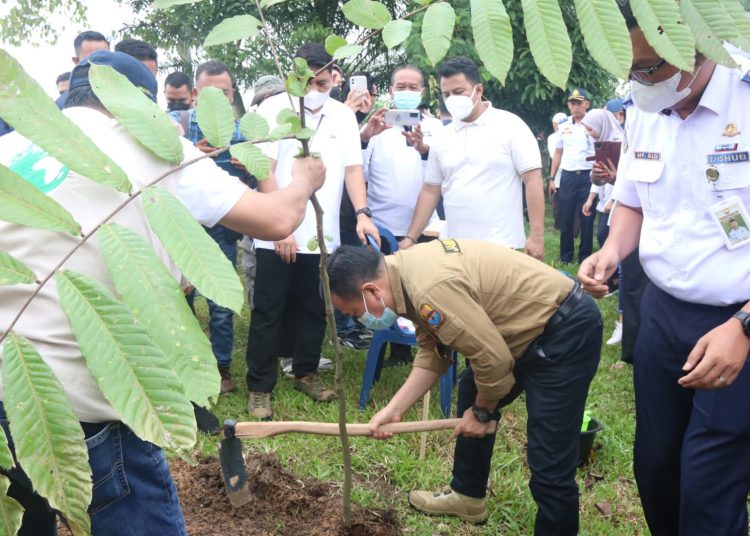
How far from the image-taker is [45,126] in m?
1.06

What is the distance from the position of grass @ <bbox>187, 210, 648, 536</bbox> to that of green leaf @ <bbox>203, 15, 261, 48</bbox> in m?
2.29

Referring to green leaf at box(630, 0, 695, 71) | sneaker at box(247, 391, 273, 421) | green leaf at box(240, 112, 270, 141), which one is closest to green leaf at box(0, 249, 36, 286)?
green leaf at box(240, 112, 270, 141)

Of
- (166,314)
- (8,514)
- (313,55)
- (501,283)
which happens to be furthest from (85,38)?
(8,514)

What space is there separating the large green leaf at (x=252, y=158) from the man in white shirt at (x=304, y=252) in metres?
2.33

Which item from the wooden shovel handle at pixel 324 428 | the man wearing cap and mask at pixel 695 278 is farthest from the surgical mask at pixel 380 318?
the man wearing cap and mask at pixel 695 278

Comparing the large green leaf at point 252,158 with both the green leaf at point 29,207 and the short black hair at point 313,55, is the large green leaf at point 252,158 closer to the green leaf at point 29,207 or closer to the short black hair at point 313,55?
the green leaf at point 29,207

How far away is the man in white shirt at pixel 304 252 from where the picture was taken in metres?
3.95

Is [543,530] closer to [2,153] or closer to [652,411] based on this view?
[652,411]

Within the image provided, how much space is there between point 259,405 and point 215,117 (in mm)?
2909

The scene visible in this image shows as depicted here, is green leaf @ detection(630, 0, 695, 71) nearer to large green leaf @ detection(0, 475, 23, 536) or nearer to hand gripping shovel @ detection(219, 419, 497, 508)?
large green leaf @ detection(0, 475, 23, 536)

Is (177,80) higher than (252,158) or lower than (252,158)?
lower

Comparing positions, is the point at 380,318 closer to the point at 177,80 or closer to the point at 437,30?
A: the point at 437,30

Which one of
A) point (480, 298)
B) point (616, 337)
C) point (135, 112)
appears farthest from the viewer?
point (616, 337)

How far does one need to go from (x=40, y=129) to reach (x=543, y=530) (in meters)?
2.34
